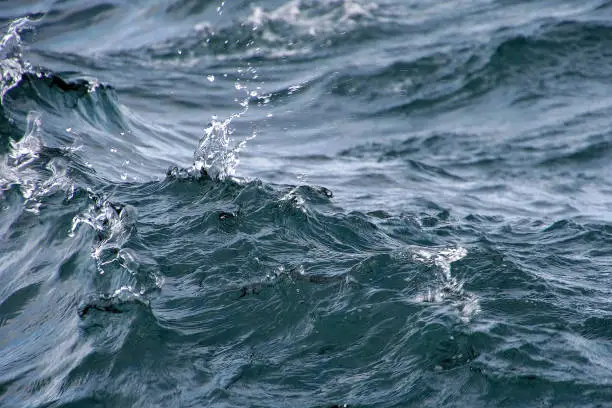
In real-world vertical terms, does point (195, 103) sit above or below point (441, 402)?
below

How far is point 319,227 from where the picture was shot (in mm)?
5738

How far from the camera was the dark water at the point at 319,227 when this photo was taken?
4059 mm

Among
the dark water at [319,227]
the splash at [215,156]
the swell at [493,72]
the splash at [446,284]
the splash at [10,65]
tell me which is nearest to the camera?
the dark water at [319,227]

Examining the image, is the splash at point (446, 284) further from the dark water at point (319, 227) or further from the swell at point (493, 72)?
the swell at point (493, 72)

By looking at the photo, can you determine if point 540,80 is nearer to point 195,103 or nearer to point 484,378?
point 195,103

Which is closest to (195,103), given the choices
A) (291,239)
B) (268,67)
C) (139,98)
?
(139,98)

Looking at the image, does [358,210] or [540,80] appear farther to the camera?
[540,80]

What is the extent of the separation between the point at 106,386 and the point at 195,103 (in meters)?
7.51

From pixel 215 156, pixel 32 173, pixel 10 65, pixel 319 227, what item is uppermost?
pixel 10 65

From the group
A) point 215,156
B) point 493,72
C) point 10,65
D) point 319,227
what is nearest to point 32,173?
point 215,156

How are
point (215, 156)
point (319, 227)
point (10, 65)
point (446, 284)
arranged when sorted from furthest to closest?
point (10, 65)
point (215, 156)
point (319, 227)
point (446, 284)

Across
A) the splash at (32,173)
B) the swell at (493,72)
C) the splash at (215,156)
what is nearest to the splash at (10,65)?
the splash at (32,173)

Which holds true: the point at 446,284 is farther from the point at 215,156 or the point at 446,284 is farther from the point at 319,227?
the point at 215,156

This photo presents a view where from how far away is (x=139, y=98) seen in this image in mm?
11164
